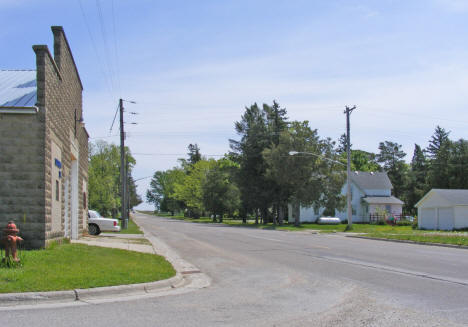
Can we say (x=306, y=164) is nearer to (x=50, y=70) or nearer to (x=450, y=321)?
A: (x=50, y=70)

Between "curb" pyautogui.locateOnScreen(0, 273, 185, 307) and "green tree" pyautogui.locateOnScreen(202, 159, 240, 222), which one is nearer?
"curb" pyautogui.locateOnScreen(0, 273, 185, 307)

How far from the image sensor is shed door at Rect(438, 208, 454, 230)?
1767 inches

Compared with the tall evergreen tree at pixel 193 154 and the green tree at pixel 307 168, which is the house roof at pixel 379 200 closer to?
the green tree at pixel 307 168

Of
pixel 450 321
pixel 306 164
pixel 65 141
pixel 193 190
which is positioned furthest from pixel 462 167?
pixel 450 321

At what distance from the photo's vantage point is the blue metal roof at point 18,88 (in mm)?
14641

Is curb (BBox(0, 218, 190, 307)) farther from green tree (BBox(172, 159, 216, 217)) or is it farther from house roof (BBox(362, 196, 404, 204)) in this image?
green tree (BBox(172, 159, 216, 217))

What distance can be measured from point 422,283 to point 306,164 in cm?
4008

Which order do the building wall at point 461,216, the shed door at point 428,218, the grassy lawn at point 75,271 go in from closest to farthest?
1. the grassy lawn at point 75,271
2. the building wall at point 461,216
3. the shed door at point 428,218

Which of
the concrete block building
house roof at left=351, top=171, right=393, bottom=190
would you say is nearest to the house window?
the concrete block building

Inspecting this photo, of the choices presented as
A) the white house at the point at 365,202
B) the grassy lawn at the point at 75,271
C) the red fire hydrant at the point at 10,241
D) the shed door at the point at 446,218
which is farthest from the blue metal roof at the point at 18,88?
the white house at the point at 365,202

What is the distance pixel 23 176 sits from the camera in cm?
1385

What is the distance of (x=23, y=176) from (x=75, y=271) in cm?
483

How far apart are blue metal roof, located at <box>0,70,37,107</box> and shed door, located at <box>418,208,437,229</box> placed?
40.9 metres

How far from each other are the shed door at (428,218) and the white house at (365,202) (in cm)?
1744
